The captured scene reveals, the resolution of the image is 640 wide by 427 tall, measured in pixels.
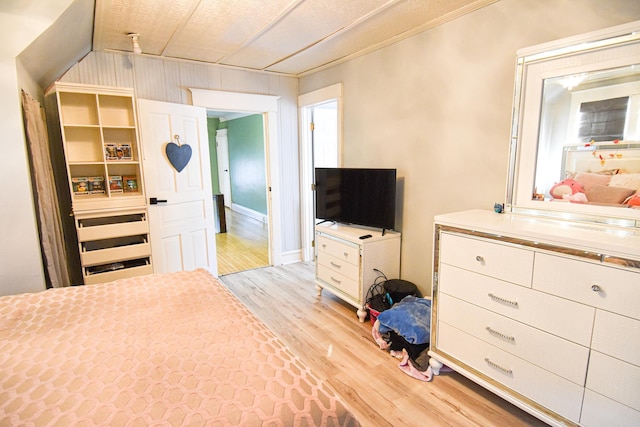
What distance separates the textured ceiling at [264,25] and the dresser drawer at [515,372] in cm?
213

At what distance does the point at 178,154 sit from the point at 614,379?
11.5ft

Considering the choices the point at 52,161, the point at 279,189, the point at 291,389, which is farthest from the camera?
the point at 279,189

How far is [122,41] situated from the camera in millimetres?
2695

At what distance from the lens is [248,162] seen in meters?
7.05

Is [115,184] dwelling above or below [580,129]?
below

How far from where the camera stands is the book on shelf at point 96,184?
299 cm

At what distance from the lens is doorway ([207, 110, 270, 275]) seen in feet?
15.6

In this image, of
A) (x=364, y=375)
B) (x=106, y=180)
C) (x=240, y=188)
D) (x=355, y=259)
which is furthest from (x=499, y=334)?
(x=240, y=188)

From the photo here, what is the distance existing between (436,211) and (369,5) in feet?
5.16

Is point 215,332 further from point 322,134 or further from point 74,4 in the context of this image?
point 322,134

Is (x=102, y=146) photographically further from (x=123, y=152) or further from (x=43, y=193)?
(x=43, y=193)

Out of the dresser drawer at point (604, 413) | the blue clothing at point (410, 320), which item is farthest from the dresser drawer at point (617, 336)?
the blue clothing at point (410, 320)

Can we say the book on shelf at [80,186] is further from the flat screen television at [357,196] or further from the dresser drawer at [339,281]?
the dresser drawer at [339,281]

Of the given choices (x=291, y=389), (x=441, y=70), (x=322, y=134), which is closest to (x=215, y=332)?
(x=291, y=389)
